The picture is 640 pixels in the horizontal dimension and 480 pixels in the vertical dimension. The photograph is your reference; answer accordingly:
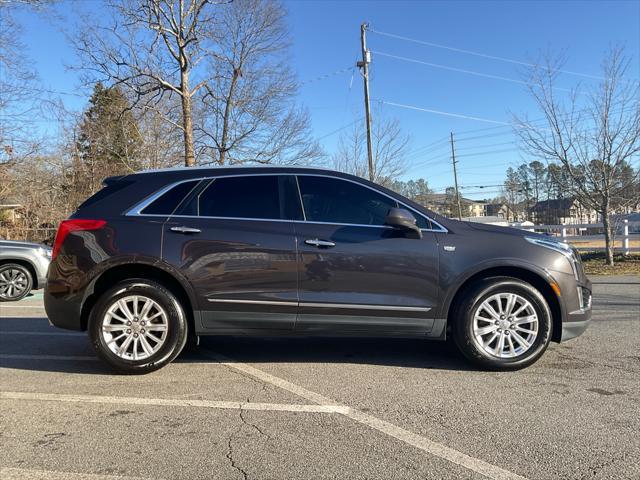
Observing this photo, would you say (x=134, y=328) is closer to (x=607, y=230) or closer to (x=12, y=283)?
(x=12, y=283)

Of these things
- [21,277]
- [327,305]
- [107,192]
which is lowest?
[327,305]

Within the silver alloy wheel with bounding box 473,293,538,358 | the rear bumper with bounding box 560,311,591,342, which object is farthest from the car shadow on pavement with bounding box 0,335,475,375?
the rear bumper with bounding box 560,311,591,342

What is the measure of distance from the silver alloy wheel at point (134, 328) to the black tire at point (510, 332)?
2677 mm

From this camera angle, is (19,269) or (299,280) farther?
(19,269)

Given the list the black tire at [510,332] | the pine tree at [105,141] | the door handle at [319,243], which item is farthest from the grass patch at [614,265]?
the pine tree at [105,141]

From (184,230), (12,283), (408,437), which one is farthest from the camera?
(12,283)

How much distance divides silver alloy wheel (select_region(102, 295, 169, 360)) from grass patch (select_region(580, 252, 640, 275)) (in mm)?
12195

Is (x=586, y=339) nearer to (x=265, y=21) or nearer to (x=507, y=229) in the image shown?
(x=507, y=229)

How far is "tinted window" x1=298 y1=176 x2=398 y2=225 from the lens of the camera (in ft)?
14.8

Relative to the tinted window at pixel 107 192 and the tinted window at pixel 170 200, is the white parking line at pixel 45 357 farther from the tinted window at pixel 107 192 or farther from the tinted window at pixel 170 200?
the tinted window at pixel 170 200

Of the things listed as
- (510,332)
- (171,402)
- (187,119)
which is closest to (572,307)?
(510,332)

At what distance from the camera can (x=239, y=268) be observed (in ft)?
14.3

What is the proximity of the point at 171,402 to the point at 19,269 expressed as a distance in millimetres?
7232

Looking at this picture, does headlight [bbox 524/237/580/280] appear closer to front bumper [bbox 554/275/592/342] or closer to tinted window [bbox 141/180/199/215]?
front bumper [bbox 554/275/592/342]
